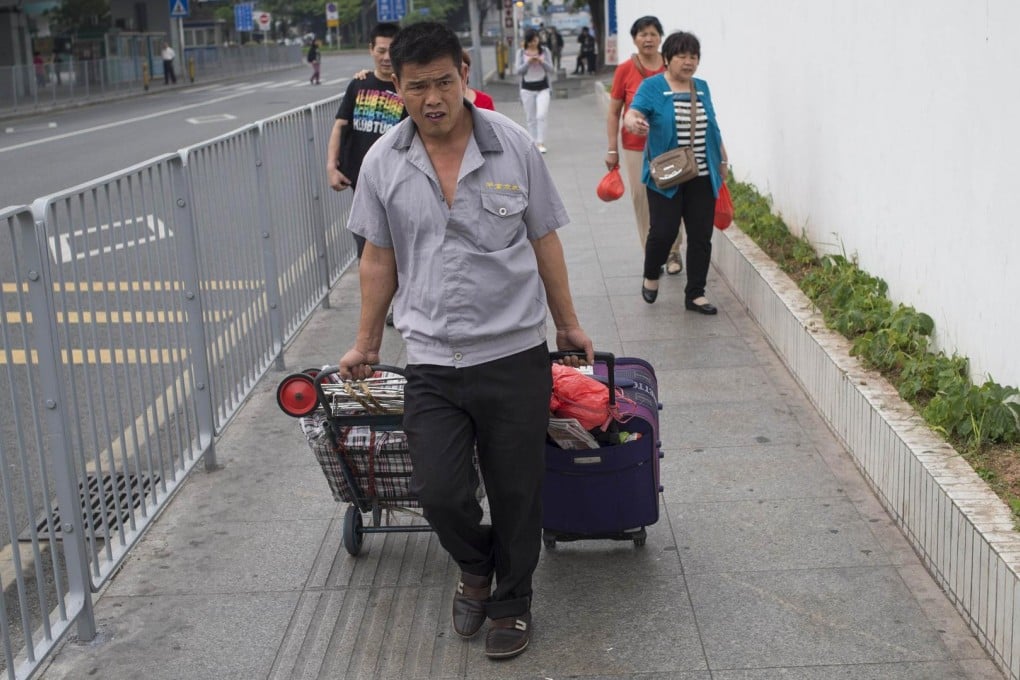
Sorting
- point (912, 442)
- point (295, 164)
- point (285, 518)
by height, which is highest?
point (295, 164)

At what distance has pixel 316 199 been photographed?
880 cm

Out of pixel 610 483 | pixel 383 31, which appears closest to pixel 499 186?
pixel 610 483

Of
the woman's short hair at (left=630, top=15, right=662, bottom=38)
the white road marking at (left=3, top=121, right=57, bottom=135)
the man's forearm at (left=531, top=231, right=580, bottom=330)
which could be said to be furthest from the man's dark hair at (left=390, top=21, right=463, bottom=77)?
the white road marking at (left=3, top=121, right=57, bottom=135)

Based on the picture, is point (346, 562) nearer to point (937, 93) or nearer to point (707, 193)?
point (937, 93)

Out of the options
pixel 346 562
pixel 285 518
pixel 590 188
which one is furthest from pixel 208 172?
pixel 590 188

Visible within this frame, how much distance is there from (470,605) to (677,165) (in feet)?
13.8

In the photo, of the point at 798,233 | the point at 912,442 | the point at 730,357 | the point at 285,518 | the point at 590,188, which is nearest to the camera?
the point at 912,442

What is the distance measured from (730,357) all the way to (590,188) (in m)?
7.19

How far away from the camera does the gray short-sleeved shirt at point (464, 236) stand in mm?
3916

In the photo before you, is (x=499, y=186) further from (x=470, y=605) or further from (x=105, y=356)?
(x=105, y=356)

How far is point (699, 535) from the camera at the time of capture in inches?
198

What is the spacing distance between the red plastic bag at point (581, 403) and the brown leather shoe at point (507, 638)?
26.4 inches

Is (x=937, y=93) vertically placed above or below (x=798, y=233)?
above

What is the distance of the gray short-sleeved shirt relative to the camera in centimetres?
392
